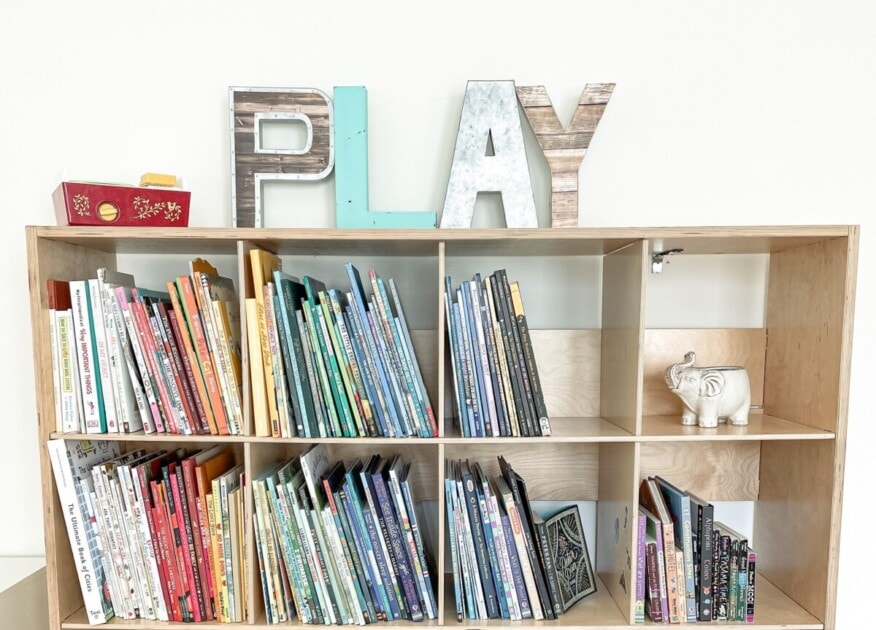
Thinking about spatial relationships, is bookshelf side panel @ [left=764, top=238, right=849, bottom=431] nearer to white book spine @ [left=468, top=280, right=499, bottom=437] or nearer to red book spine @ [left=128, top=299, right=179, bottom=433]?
white book spine @ [left=468, top=280, right=499, bottom=437]

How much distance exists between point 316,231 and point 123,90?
0.82 meters

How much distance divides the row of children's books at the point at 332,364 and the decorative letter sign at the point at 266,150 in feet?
0.98

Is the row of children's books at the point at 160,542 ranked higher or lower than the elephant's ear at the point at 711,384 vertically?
lower

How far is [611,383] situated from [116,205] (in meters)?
1.25

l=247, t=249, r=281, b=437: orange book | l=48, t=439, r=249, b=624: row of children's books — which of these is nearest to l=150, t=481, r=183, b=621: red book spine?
l=48, t=439, r=249, b=624: row of children's books

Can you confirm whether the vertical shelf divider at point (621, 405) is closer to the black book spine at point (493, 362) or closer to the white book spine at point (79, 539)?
the black book spine at point (493, 362)

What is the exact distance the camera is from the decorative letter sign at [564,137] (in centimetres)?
137

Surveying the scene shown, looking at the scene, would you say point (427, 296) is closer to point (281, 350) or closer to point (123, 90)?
point (281, 350)

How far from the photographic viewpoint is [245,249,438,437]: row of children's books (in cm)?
117

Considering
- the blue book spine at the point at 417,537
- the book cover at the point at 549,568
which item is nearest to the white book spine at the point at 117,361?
the blue book spine at the point at 417,537

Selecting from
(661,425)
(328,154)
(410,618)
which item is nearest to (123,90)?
(328,154)

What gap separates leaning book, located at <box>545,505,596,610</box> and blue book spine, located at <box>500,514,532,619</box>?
10cm

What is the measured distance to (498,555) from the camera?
48.0 inches

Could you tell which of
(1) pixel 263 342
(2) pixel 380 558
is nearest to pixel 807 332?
(2) pixel 380 558
